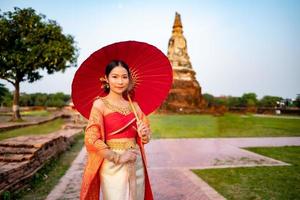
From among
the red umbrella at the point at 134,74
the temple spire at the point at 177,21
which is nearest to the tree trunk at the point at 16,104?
the red umbrella at the point at 134,74

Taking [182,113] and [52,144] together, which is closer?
[52,144]

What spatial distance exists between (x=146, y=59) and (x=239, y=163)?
6.20 metres

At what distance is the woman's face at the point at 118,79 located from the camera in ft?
9.10

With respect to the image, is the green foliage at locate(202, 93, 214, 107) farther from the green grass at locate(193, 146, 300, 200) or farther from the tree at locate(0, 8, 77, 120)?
the green grass at locate(193, 146, 300, 200)

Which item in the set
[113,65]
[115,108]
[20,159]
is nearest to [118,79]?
[113,65]

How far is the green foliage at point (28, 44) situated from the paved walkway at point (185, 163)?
13.2 meters

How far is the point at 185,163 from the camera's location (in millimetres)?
8328

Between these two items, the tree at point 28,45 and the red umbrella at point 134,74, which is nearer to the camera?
the red umbrella at point 134,74

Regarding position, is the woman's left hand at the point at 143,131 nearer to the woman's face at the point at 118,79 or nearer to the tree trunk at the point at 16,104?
the woman's face at the point at 118,79

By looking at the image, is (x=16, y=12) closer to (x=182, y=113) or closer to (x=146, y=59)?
(x=182, y=113)

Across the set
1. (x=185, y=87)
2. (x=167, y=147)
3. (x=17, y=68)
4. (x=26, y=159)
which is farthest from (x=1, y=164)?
(x=185, y=87)

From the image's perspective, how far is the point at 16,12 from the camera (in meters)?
22.9

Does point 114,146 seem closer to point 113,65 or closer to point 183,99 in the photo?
point 113,65

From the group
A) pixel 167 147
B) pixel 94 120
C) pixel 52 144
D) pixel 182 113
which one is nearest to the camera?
pixel 94 120
